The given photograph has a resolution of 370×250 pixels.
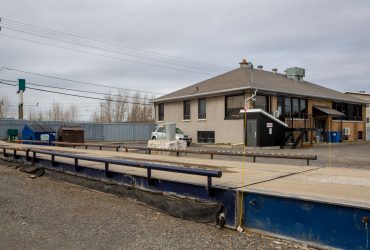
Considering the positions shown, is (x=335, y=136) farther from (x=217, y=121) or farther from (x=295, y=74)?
(x=217, y=121)

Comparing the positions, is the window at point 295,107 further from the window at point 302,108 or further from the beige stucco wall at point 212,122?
the beige stucco wall at point 212,122

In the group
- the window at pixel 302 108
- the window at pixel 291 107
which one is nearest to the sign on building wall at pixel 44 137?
the window at pixel 291 107

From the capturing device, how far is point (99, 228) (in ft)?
19.3

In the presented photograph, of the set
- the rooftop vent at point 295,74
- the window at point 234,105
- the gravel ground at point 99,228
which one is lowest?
the gravel ground at point 99,228

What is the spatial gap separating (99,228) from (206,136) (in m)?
24.3

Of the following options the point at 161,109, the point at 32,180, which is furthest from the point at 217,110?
the point at 32,180

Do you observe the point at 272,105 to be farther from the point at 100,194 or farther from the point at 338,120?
the point at 100,194

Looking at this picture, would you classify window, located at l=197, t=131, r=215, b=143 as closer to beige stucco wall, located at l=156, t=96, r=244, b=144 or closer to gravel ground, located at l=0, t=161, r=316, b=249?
beige stucco wall, located at l=156, t=96, r=244, b=144

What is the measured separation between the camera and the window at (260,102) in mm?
27030

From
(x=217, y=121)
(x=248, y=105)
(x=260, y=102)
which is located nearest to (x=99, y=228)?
(x=248, y=105)

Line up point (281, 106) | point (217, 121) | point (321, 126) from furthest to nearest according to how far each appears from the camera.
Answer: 1. point (321, 126)
2. point (281, 106)
3. point (217, 121)

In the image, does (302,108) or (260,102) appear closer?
(260,102)

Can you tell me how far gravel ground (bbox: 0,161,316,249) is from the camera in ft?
16.5

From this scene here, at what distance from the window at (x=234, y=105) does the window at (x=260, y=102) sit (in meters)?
1.08
